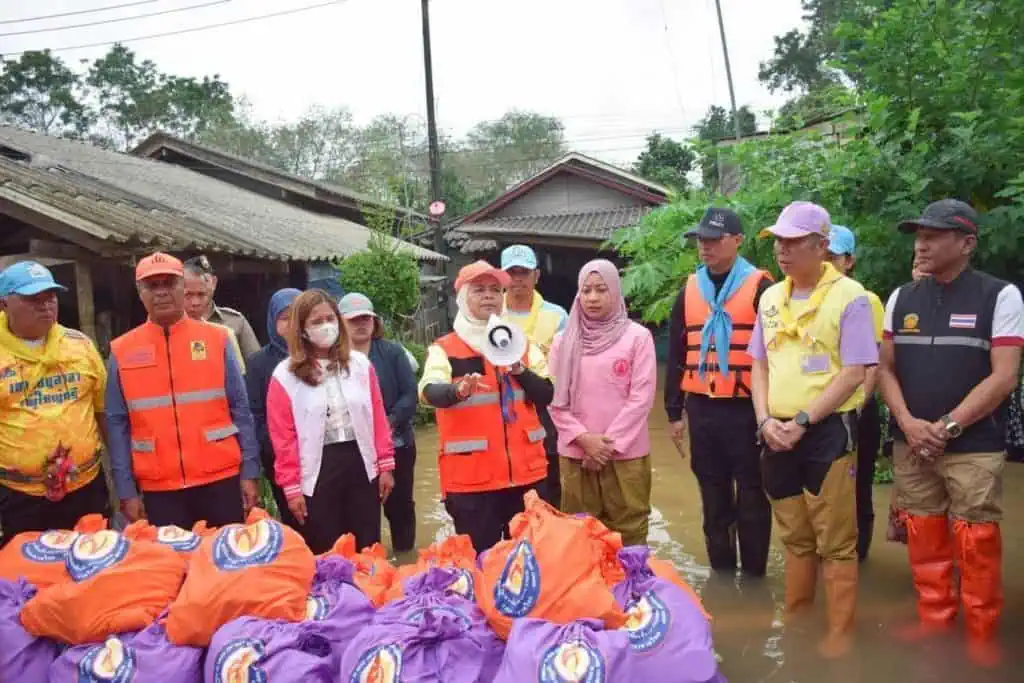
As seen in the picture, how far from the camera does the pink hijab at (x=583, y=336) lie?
4.27 metres

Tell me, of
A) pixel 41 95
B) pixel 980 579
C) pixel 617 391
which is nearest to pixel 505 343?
Answer: pixel 617 391

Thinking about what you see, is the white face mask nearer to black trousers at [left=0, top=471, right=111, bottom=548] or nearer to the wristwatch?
black trousers at [left=0, top=471, right=111, bottom=548]

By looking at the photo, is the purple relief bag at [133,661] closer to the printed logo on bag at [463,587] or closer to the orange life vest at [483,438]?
the printed logo on bag at [463,587]

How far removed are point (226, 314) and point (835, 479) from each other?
3950 millimetres

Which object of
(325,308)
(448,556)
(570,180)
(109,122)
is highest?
(109,122)

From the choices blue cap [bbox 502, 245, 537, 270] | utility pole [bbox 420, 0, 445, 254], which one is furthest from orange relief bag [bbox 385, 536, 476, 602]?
utility pole [bbox 420, 0, 445, 254]

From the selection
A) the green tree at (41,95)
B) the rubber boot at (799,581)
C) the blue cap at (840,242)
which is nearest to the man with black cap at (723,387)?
the rubber boot at (799,581)

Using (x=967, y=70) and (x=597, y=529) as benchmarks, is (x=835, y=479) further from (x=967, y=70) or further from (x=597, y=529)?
(x=967, y=70)

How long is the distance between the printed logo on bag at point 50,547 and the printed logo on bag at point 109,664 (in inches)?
18.9

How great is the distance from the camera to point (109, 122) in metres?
41.4

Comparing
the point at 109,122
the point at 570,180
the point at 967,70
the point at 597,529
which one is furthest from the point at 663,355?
the point at 109,122

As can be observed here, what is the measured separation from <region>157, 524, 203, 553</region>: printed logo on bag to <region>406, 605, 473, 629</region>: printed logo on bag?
42.9 inches

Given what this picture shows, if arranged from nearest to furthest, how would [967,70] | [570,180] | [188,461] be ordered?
[188,461] → [967,70] → [570,180]

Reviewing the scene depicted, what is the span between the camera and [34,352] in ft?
12.4
